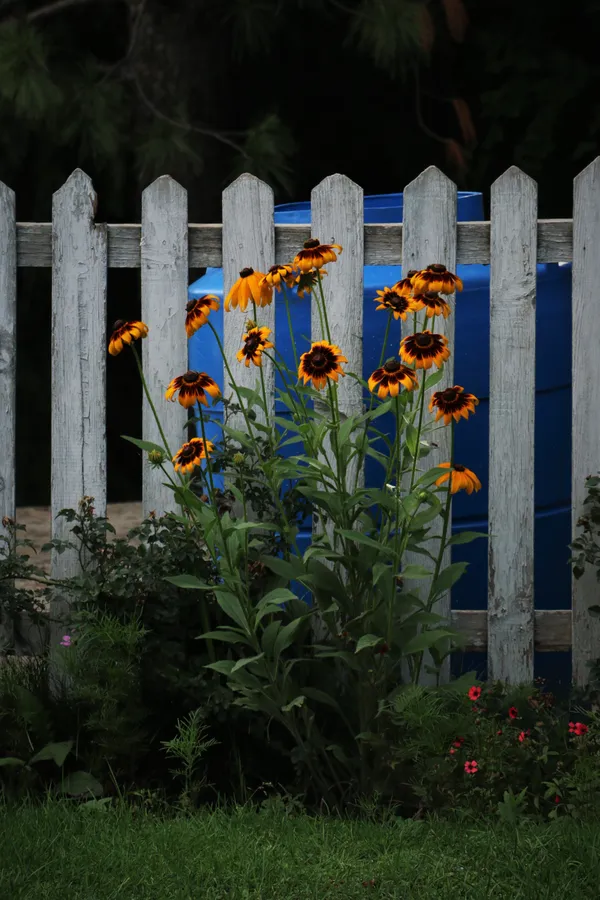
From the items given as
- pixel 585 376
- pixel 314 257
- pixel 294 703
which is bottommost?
pixel 294 703

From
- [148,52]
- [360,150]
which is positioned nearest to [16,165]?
[148,52]

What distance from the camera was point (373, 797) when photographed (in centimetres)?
312

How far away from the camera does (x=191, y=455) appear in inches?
124

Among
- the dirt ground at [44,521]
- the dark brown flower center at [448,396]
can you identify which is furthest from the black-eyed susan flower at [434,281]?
the dirt ground at [44,521]

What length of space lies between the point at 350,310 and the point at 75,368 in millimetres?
819

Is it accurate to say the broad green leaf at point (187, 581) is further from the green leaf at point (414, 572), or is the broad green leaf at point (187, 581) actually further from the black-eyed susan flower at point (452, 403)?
the black-eyed susan flower at point (452, 403)

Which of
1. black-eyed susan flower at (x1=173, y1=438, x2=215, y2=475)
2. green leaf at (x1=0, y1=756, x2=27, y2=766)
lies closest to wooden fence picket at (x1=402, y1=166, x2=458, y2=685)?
black-eyed susan flower at (x1=173, y1=438, x2=215, y2=475)

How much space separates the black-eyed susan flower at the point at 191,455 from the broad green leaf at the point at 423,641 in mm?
679

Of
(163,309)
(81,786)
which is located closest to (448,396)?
(163,309)

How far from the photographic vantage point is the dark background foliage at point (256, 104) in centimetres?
587

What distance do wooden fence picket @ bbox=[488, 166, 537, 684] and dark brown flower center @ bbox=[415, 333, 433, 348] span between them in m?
0.71

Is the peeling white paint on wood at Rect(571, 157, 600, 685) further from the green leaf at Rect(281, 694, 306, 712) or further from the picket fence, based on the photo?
the green leaf at Rect(281, 694, 306, 712)

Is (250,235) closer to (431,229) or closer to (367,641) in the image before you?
(431,229)

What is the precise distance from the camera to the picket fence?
3.59 meters
